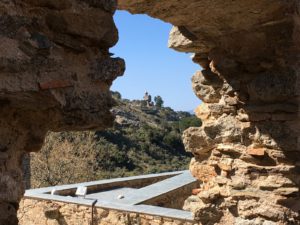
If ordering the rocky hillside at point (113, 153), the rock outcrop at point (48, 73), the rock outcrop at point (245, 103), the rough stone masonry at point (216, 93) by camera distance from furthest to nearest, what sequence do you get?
1. the rocky hillside at point (113, 153)
2. the rock outcrop at point (245, 103)
3. the rough stone masonry at point (216, 93)
4. the rock outcrop at point (48, 73)

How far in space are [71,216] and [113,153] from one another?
15624mm

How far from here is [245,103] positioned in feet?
12.2

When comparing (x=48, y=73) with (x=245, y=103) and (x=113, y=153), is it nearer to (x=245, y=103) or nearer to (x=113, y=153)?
(x=245, y=103)

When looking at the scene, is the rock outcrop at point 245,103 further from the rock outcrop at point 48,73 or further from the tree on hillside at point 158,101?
the tree on hillside at point 158,101

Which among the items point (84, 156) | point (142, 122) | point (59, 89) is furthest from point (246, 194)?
point (142, 122)

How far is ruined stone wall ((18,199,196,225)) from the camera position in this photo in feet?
18.8

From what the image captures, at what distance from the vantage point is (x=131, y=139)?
2727 cm

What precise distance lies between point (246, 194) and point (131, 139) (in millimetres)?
23720

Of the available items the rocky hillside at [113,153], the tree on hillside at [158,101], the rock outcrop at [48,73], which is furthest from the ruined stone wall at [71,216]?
the tree on hillside at [158,101]

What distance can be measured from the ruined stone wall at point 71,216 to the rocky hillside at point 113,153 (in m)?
2.39

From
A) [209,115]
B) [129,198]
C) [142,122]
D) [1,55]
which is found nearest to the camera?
[1,55]

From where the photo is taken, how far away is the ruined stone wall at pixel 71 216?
5.72 meters

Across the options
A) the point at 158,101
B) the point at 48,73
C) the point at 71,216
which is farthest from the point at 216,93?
the point at 158,101

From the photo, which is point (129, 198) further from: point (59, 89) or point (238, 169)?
point (59, 89)
